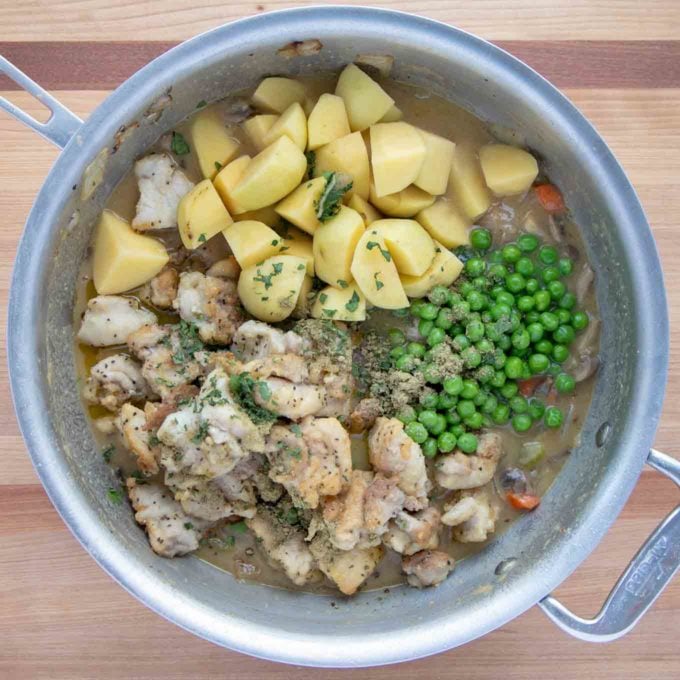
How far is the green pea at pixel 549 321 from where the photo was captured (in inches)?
136

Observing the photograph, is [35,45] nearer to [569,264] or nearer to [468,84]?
[468,84]

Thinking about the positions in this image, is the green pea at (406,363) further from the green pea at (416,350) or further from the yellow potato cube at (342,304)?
the yellow potato cube at (342,304)

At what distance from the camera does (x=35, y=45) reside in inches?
135

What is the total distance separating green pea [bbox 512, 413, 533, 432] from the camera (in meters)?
3.49

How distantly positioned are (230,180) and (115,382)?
966mm

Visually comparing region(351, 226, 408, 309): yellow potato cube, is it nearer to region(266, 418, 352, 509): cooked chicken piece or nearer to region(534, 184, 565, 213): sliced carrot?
region(266, 418, 352, 509): cooked chicken piece

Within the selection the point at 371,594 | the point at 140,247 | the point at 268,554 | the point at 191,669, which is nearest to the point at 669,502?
the point at 371,594

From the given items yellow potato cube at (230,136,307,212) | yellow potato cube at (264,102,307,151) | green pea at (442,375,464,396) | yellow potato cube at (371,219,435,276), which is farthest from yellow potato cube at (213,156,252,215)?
green pea at (442,375,464,396)

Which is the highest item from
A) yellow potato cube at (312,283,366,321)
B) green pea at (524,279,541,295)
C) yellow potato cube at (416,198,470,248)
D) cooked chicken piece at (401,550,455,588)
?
yellow potato cube at (416,198,470,248)

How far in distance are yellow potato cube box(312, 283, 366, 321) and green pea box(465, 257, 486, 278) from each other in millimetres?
498

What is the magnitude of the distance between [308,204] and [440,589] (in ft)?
5.69

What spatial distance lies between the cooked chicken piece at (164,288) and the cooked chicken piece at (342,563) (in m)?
1.17

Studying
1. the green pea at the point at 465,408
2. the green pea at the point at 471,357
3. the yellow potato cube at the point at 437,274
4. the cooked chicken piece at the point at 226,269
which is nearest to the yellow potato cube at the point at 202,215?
the cooked chicken piece at the point at 226,269

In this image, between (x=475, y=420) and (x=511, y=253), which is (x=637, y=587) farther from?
(x=511, y=253)
